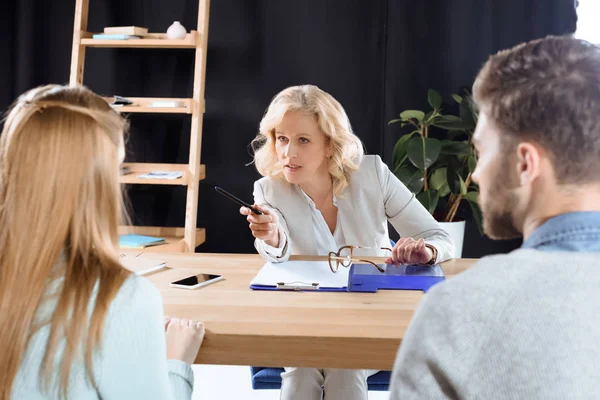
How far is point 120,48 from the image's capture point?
14.8 feet

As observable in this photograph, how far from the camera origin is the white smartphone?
172cm

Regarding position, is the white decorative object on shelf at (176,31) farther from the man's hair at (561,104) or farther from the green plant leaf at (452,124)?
the man's hair at (561,104)

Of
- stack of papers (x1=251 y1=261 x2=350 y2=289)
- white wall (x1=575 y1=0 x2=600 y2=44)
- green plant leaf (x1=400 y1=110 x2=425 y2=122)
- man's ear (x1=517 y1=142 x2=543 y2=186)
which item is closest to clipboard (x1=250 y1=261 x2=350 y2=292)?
stack of papers (x1=251 y1=261 x2=350 y2=289)

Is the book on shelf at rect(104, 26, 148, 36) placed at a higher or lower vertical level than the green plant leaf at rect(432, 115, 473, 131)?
higher

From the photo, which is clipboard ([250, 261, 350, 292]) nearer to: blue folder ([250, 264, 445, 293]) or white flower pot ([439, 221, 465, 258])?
blue folder ([250, 264, 445, 293])

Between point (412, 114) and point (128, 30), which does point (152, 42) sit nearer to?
point (128, 30)

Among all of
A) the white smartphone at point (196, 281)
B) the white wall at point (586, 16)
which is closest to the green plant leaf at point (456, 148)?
the white wall at point (586, 16)

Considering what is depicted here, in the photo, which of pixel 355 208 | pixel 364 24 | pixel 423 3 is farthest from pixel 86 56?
pixel 355 208

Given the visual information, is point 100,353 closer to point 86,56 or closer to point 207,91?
point 207,91

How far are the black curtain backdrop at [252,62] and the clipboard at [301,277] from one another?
8.49 feet

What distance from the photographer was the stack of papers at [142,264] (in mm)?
1909

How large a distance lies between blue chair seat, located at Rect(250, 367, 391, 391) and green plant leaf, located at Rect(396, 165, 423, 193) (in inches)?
88.8

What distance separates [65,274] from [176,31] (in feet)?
10.9

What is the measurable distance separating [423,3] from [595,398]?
397cm
